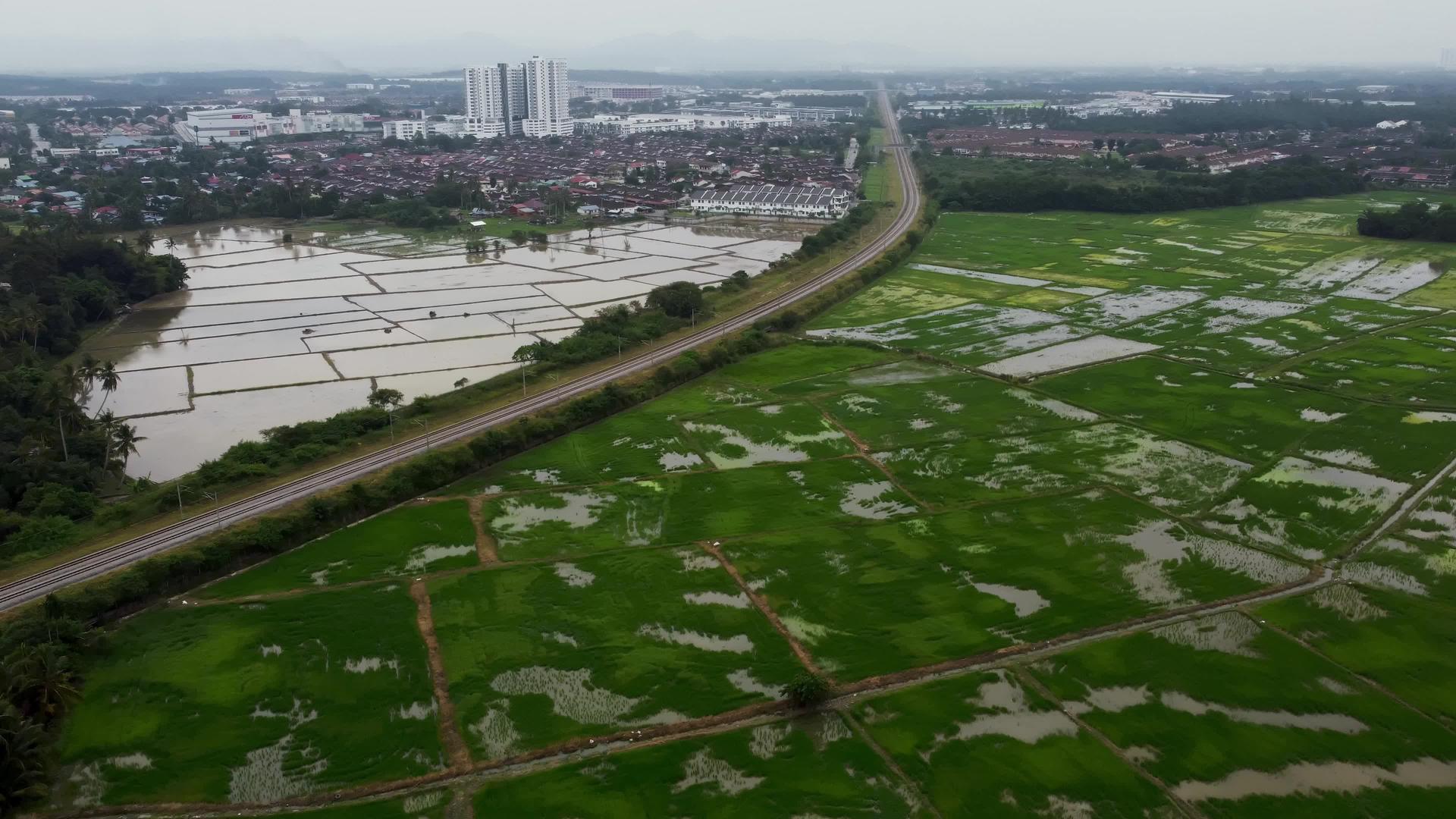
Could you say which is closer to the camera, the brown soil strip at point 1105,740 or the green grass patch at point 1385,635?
the brown soil strip at point 1105,740

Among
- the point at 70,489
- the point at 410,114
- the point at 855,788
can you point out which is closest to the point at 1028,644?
the point at 855,788

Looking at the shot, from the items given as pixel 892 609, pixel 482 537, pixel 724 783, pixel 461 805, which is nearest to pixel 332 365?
pixel 482 537

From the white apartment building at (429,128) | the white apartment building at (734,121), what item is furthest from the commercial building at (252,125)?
the white apartment building at (734,121)

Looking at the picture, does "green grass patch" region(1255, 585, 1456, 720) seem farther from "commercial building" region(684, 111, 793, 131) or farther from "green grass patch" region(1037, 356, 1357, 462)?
"commercial building" region(684, 111, 793, 131)

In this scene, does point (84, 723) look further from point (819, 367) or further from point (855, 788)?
point (819, 367)

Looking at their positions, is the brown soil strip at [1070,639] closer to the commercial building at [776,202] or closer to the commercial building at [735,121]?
the commercial building at [776,202]

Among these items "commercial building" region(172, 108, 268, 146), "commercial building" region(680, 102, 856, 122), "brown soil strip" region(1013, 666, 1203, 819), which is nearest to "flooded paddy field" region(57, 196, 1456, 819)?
"brown soil strip" region(1013, 666, 1203, 819)
